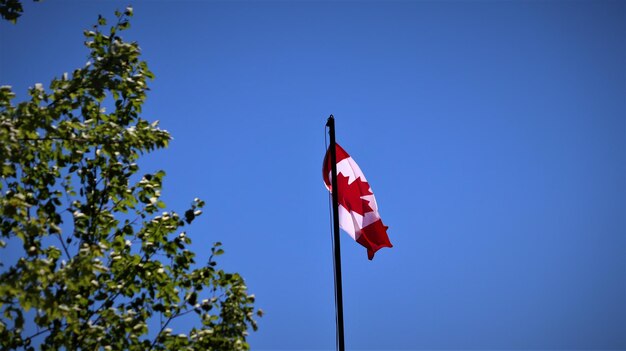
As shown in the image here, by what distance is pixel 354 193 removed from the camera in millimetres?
18938

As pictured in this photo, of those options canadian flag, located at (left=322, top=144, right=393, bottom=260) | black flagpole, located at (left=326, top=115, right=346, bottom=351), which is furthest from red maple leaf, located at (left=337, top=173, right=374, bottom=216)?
black flagpole, located at (left=326, top=115, right=346, bottom=351)

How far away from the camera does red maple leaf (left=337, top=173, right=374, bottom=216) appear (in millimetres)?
18734

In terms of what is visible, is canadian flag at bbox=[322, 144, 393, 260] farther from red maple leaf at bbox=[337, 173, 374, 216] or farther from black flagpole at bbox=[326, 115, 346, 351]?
black flagpole at bbox=[326, 115, 346, 351]

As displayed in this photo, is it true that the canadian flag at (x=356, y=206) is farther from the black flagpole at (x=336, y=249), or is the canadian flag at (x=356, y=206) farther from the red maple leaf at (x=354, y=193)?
the black flagpole at (x=336, y=249)

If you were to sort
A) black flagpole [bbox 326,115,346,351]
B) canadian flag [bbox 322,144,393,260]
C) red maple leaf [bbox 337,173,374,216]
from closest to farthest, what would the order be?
black flagpole [bbox 326,115,346,351], canadian flag [bbox 322,144,393,260], red maple leaf [bbox 337,173,374,216]

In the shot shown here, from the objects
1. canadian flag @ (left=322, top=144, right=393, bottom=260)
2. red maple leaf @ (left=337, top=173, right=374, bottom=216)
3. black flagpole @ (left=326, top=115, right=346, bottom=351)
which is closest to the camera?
black flagpole @ (left=326, top=115, right=346, bottom=351)

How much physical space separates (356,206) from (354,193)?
394mm

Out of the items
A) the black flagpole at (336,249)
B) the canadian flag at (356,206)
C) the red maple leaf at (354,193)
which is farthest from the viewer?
the red maple leaf at (354,193)

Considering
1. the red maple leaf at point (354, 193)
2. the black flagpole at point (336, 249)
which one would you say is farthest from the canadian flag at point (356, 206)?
the black flagpole at point (336, 249)

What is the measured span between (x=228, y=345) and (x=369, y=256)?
7.37 m

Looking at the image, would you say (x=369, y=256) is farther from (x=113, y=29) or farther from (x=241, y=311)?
(x=113, y=29)

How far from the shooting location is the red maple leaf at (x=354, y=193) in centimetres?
1873

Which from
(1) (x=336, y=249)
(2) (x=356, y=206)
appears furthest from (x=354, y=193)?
(1) (x=336, y=249)

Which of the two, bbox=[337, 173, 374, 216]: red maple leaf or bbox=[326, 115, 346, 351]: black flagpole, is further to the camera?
bbox=[337, 173, 374, 216]: red maple leaf
